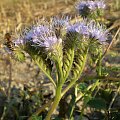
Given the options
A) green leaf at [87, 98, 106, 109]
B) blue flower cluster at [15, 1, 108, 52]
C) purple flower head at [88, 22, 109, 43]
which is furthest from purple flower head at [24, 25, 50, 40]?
green leaf at [87, 98, 106, 109]

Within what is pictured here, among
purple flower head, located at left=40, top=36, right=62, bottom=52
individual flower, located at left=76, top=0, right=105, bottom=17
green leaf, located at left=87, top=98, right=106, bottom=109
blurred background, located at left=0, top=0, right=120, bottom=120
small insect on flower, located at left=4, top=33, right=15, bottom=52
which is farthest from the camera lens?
blurred background, located at left=0, top=0, right=120, bottom=120

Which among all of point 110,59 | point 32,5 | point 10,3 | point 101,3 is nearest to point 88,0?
point 101,3

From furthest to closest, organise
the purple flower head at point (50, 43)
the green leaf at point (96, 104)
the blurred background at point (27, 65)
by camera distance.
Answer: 1. the blurred background at point (27, 65)
2. the green leaf at point (96, 104)
3. the purple flower head at point (50, 43)

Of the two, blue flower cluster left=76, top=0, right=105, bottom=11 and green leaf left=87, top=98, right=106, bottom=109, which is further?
blue flower cluster left=76, top=0, right=105, bottom=11

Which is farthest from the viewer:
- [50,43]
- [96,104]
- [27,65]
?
[27,65]

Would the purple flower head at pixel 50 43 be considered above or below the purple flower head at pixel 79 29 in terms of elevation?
below

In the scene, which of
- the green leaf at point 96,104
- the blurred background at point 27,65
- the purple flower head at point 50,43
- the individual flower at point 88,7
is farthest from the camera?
the blurred background at point 27,65

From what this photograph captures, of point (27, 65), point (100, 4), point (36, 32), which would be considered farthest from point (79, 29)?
point (27, 65)

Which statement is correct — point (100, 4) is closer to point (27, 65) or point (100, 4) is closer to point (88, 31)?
point (88, 31)

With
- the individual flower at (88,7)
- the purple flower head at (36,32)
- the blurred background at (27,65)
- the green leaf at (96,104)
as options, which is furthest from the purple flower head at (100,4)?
the purple flower head at (36,32)

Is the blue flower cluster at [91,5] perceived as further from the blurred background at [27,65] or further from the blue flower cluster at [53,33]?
the blue flower cluster at [53,33]

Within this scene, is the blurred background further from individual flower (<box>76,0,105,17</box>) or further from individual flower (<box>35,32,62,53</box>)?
individual flower (<box>76,0,105,17</box>)
